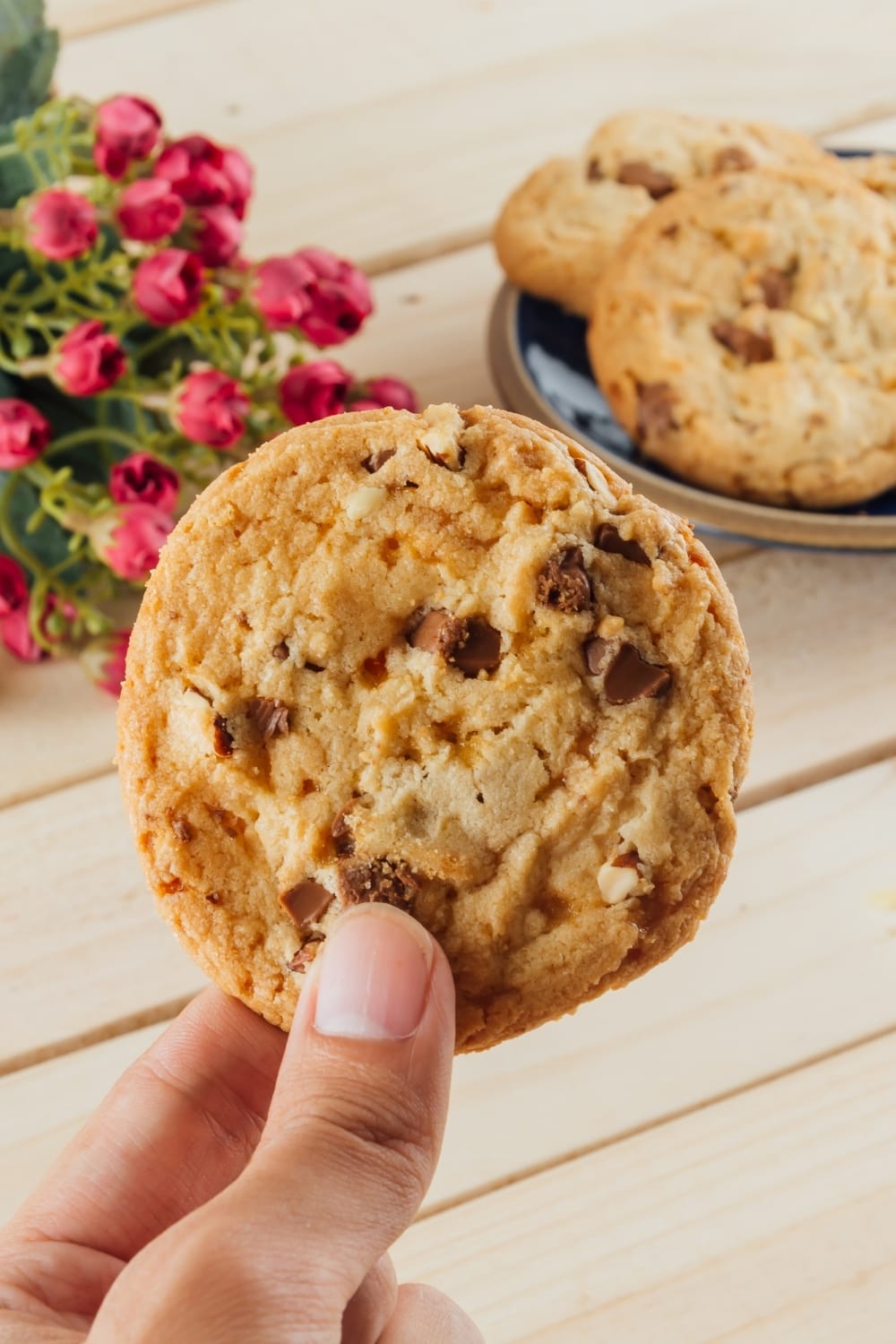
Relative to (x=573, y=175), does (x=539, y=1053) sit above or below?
below

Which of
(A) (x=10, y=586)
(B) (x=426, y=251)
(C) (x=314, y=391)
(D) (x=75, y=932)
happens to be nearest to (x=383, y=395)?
(C) (x=314, y=391)

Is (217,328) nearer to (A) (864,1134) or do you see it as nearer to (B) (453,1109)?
(B) (453,1109)

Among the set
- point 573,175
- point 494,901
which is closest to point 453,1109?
point 494,901

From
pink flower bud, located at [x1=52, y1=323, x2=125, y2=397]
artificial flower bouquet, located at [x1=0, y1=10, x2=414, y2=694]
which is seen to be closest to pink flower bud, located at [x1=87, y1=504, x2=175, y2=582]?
artificial flower bouquet, located at [x1=0, y1=10, x2=414, y2=694]

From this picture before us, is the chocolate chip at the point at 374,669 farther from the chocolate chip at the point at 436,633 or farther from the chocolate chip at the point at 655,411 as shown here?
the chocolate chip at the point at 655,411

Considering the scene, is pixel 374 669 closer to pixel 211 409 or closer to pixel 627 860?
pixel 627 860

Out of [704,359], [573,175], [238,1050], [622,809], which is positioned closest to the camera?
[622,809]

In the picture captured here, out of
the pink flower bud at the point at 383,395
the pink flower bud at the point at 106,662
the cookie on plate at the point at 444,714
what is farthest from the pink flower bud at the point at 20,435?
the cookie on plate at the point at 444,714

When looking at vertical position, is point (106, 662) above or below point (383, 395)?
below
